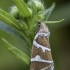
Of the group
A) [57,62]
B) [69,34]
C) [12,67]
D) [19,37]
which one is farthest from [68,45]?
[19,37]

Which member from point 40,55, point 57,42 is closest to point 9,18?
point 40,55

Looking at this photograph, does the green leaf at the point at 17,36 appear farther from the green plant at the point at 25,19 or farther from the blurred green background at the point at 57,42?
the blurred green background at the point at 57,42

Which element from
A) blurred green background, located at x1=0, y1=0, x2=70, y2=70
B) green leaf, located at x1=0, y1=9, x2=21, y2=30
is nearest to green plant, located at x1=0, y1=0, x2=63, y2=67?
green leaf, located at x1=0, y1=9, x2=21, y2=30

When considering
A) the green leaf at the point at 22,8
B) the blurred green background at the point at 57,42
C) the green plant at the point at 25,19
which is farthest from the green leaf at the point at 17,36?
the blurred green background at the point at 57,42

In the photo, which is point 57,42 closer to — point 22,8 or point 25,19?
point 25,19

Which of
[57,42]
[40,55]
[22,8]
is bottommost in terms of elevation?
[57,42]

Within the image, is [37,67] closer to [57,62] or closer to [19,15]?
[19,15]
